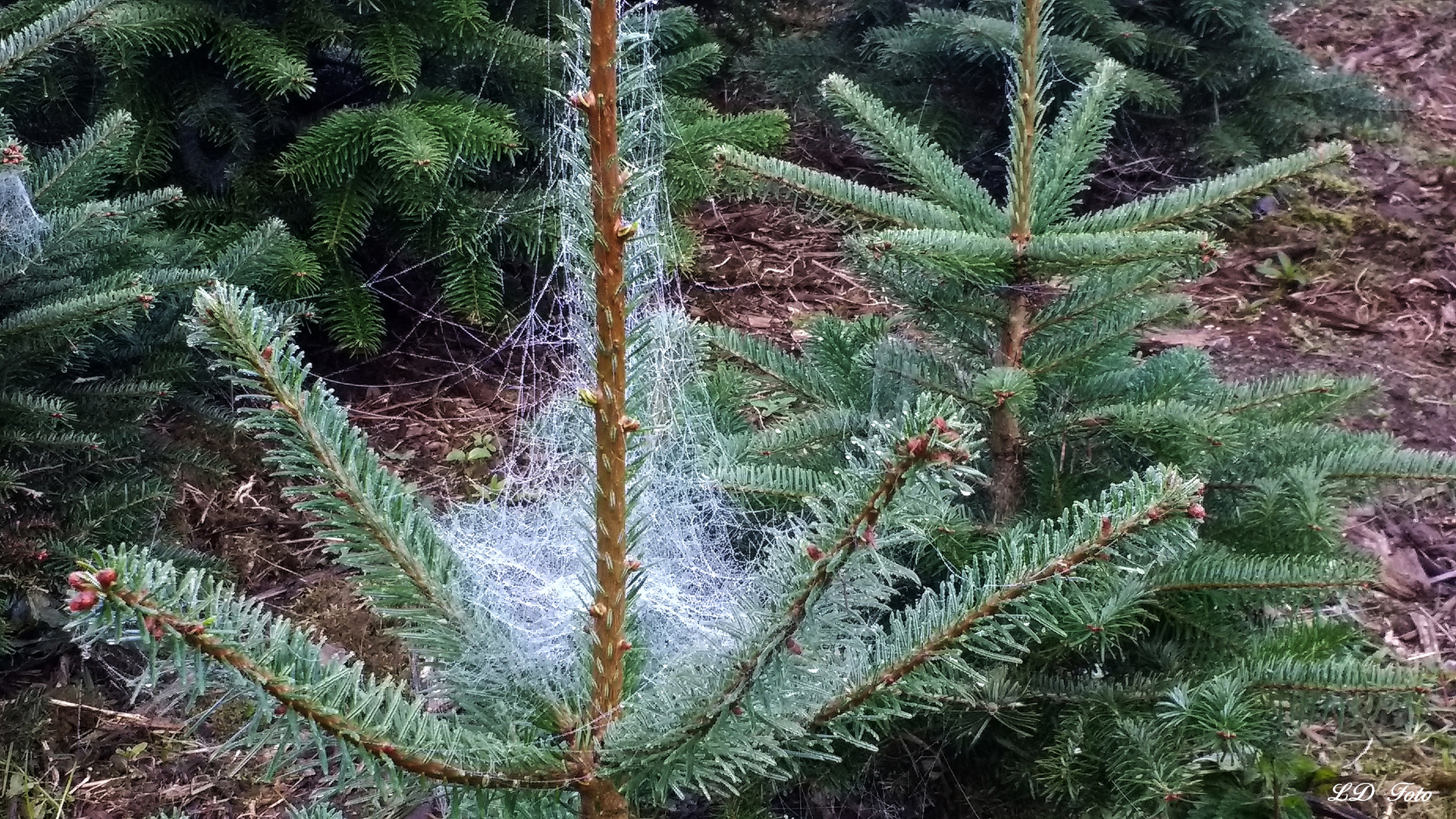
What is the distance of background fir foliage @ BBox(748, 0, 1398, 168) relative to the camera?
3412 millimetres

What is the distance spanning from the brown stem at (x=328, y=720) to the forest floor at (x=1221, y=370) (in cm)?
16

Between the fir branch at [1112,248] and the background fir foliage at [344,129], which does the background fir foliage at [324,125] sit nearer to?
the background fir foliage at [344,129]

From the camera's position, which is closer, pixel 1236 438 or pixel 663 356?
pixel 663 356

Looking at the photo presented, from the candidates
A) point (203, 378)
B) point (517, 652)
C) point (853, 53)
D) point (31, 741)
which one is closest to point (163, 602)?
point (517, 652)

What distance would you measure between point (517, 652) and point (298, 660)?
327mm

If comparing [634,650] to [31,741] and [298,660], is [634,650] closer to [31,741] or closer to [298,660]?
[298,660]

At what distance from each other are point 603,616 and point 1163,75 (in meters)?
3.65

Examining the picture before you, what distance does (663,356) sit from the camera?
1.14 m

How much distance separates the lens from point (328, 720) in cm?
72

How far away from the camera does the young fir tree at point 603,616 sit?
67 cm

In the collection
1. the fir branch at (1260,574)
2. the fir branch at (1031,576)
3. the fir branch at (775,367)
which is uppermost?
the fir branch at (1031,576)

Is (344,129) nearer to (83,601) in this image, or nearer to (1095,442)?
(1095,442)
